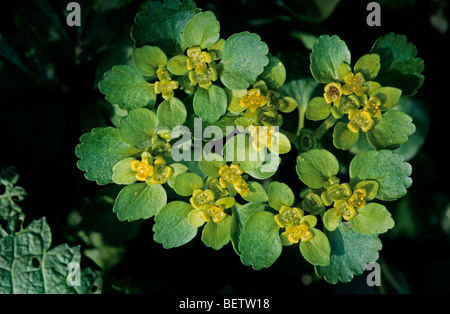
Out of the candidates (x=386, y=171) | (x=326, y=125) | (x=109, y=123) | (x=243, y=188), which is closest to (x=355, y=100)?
(x=326, y=125)

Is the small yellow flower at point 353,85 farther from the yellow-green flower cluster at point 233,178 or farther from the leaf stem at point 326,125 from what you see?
the yellow-green flower cluster at point 233,178

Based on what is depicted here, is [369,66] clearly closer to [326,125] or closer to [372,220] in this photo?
[326,125]

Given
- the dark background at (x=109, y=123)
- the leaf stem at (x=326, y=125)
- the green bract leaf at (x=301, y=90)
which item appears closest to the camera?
the leaf stem at (x=326, y=125)

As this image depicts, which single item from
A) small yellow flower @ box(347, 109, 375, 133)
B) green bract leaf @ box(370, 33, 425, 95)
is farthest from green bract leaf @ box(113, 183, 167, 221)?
green bract leaf @ box(370, 33, 425, 95)

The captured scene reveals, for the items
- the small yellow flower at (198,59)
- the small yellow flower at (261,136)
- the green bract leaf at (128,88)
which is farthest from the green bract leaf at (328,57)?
the green bract leaf at (128,88)

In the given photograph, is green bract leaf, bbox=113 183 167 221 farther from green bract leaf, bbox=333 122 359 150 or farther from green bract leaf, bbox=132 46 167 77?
green bract leaf, bbox=333 122 359 150
